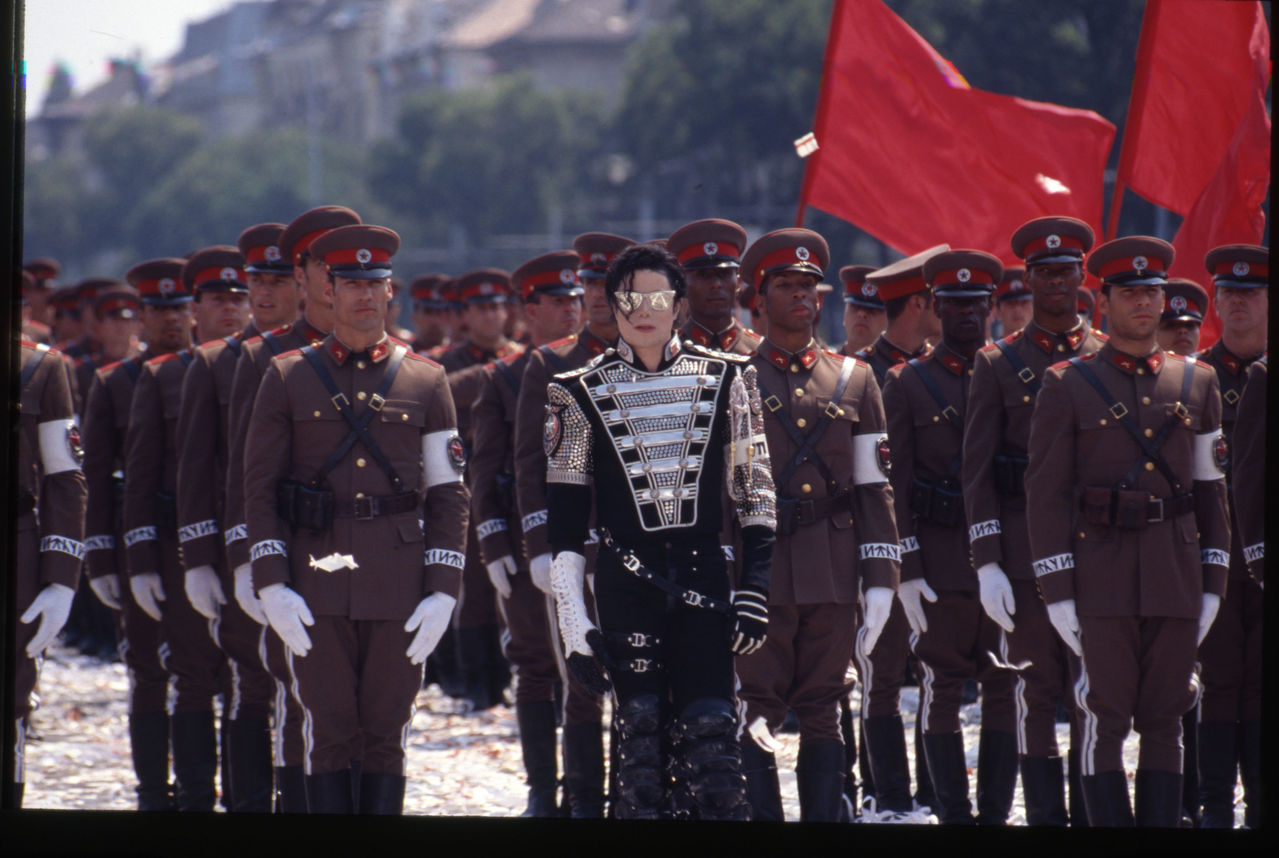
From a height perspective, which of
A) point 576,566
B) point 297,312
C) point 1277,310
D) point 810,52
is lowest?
point 576,566

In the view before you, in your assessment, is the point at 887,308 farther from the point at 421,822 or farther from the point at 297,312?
the point at 421,822

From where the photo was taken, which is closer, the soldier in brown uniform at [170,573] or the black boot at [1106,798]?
the black boot at [1106,798]

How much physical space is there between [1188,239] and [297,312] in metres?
4.59

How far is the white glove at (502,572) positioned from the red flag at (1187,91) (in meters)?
3.75

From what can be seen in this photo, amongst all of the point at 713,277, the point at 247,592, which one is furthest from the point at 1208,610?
the point at 247,592

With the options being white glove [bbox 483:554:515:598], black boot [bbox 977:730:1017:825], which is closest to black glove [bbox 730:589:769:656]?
black boot [bbox 977:730:1017:825]

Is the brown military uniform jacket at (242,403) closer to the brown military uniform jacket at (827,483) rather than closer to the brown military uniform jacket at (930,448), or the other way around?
the brown military uniform jacket at (827,483)

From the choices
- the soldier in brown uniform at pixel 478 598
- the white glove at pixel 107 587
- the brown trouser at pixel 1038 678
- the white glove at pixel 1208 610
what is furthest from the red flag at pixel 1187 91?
the white glove at pixel 107 587

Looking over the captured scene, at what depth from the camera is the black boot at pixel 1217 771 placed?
796 cm

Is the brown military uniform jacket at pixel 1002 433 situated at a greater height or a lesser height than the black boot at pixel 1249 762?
greater

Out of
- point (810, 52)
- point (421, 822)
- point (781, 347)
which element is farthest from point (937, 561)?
point (810, 52)

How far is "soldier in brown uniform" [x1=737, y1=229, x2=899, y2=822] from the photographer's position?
7199mm

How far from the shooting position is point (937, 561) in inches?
324

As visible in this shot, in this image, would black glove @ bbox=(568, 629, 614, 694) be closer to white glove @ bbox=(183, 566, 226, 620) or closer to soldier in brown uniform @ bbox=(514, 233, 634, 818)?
soldier in brown uniform @ bbox=(514, 233, 634, 818)
